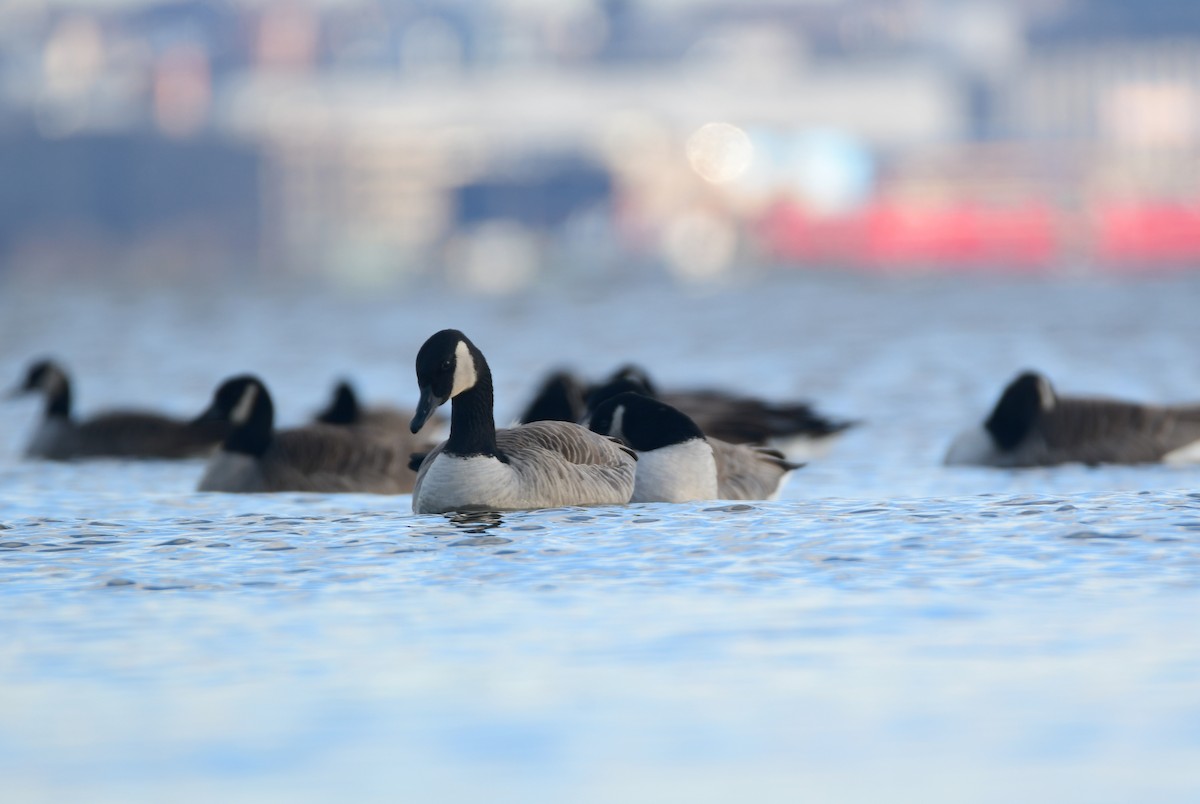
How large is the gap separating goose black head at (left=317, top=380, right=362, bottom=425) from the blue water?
4.07 feet

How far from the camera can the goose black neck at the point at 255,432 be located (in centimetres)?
1491

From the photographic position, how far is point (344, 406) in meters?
16.8

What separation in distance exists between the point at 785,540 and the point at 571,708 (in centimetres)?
404

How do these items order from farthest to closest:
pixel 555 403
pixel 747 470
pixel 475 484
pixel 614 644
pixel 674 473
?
1. pixel 555 403
2. pixel 747 470
3. pixel 674 473
4. pixel 475 484
5. pixel 614 644

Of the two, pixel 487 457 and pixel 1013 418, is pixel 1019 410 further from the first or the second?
pixel 487 457

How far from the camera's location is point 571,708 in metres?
7.11

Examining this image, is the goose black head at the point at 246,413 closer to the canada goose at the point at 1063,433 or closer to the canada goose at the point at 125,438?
the canada goose at the point at 125,438

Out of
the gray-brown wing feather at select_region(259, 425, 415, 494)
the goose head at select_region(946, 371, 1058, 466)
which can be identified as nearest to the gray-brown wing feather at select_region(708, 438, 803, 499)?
the gray-brown wing feather at select_region(259, 425, 415, 494)

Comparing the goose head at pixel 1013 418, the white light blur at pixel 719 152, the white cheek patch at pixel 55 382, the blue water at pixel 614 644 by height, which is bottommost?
the blue water at pixel 614 644

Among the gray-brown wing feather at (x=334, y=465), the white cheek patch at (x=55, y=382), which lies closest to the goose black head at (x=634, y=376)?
the gray-brown wing feather at (x=334, y=465)

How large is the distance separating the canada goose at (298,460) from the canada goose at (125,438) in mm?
3651

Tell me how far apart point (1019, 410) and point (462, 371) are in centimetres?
590

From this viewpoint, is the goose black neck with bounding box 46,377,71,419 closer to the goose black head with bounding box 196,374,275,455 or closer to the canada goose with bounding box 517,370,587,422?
the goose black head with bounding box 196,374,275,455

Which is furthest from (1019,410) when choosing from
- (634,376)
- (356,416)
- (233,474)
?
(233,474)
